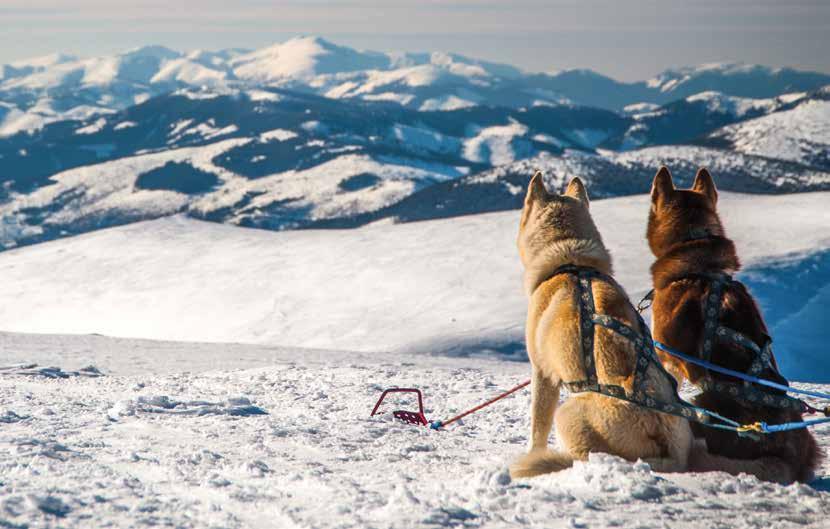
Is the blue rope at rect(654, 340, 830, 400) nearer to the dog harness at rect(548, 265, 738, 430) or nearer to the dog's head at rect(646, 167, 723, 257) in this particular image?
the dog harness at rect(548, 265, 738, 430)

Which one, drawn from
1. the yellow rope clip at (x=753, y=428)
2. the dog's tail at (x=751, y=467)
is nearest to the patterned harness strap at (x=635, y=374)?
the yellow rope clip at (x=753, y=428)

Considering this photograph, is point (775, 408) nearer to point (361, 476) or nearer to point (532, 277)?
point (532, 277)

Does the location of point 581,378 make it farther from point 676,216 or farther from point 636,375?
point 676,216

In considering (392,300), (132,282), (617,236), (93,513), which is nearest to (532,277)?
(93,513)

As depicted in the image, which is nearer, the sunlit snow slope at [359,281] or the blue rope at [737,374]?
the blue rope at [737,374]

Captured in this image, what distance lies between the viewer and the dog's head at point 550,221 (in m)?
5.60

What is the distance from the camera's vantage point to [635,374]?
15.0 ft

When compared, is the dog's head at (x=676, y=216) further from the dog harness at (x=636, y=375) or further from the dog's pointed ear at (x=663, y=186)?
the dog harness at (x=636, y=375)

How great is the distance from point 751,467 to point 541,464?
1.22m

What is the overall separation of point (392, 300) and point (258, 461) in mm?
19718

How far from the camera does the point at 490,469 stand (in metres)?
4.52

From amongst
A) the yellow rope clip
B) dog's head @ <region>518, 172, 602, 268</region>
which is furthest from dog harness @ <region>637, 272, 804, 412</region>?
dog's head @ <region>518, 172, 602, 268</region>

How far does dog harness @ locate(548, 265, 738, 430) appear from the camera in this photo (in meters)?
4.55

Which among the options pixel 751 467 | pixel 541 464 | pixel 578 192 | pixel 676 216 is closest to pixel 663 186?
pixel 676 216
